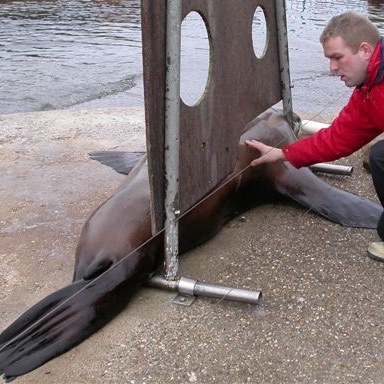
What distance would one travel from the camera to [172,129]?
9.32 feet

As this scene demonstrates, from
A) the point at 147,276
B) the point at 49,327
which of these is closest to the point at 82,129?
the point at 147,276

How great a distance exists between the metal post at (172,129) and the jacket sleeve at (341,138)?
969mm

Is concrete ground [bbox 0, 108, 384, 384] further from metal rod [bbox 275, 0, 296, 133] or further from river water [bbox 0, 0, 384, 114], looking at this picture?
river water [bbox 0, 0, 384, 114]

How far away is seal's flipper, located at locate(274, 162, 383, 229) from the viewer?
390cm

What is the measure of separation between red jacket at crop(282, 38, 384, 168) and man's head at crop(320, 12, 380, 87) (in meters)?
0.04

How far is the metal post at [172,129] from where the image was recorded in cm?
271

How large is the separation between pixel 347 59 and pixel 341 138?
504 millimetres

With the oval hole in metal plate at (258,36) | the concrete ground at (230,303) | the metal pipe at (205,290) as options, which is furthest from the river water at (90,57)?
the metal pipe at (205,290)

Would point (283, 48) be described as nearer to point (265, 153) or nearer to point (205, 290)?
point (265, 153)

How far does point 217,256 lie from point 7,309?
119 centimetres

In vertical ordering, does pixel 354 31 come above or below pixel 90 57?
above

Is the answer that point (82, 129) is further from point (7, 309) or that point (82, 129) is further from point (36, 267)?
point (7, 309)

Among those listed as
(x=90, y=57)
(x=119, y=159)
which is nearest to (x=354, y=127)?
(x=119, y=159)

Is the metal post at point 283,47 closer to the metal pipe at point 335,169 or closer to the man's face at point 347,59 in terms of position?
the metal pipe at point 335,169
